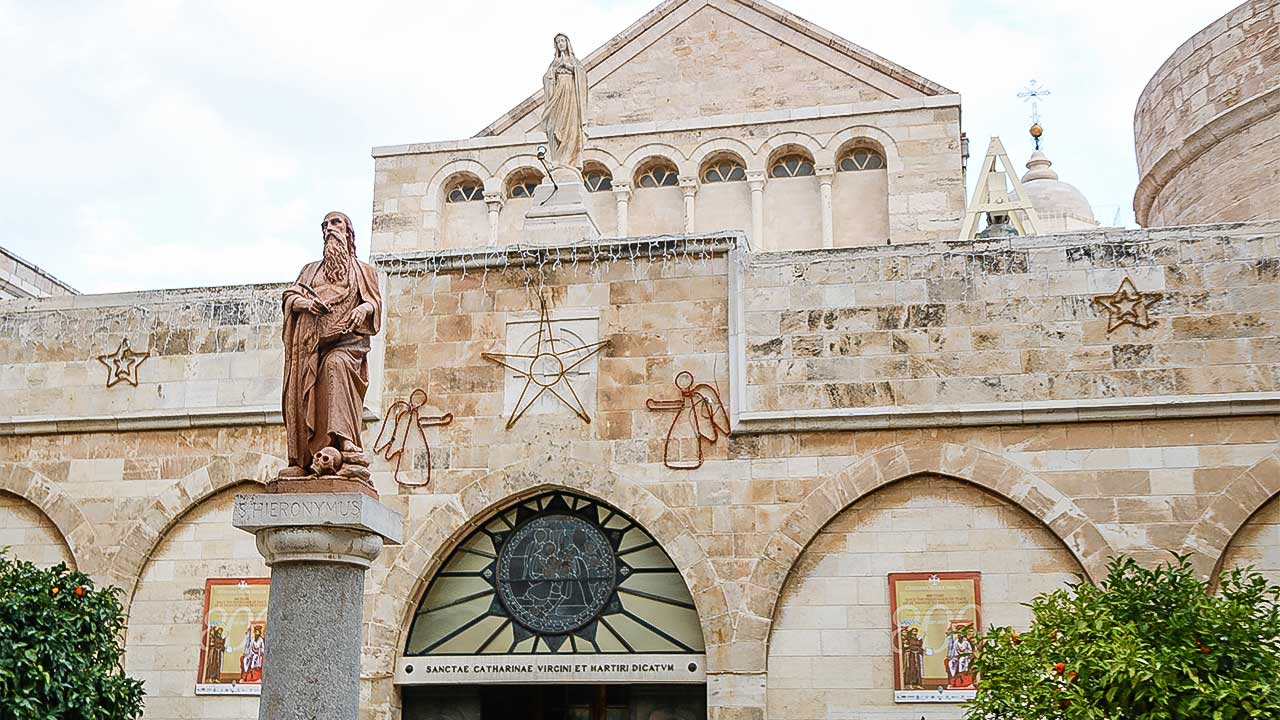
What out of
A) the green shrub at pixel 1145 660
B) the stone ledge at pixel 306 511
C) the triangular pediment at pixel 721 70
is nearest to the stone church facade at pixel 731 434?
the green shrub at pixel 1145 660

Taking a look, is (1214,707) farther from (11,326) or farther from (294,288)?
(11,326)

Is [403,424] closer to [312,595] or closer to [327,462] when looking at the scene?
[327,462]

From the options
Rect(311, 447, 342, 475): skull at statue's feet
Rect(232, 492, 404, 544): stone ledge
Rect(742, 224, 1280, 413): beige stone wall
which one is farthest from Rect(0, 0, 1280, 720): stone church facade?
Rect(232, 492, 404, 544): stone ledge

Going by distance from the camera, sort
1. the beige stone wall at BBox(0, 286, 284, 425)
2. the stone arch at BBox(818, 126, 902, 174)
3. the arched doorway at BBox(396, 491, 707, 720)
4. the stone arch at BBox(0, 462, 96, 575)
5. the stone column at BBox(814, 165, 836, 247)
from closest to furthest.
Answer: the arched doorway at BBox(396, 491, 707, 720)
the stone arch at BBox(0, 462, 96, 575)
the beige stone wall at BBox(0, 286, 284, 425)
the stone column at BBox(814, 165, 836, 247)
the stone arch at BBox(818, 126, 902, 174)

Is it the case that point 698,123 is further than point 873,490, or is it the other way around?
point 698,123

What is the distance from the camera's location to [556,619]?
1394 centimetres

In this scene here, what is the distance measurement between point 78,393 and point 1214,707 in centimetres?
1200

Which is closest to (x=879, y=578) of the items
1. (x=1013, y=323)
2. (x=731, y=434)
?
(x=731, y=434)

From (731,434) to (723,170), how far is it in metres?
9.47

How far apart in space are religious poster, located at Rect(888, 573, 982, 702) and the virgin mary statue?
5869 mm

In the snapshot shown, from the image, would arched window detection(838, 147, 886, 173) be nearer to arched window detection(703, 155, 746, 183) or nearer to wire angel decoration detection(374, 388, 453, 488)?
arched window detection(703, 155, 746, 183)

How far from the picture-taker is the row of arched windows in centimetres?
2197

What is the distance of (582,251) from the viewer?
14750 mm

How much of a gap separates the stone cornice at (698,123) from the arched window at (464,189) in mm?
497
